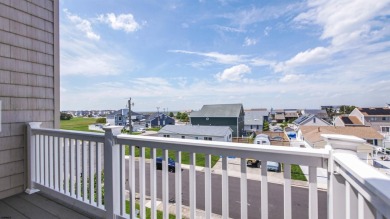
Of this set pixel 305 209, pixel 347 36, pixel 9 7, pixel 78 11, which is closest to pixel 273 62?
pixel 347 36

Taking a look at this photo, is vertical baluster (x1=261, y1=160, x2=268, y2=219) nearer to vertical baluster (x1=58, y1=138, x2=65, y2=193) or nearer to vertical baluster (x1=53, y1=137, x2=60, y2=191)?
vertical baluster (x1=58, y1=138, x2=65, y2=193)

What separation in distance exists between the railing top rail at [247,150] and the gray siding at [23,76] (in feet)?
6.12

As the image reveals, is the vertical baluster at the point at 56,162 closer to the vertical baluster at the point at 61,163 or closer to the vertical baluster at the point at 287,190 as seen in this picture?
the vertical baluster at the point at 61,163

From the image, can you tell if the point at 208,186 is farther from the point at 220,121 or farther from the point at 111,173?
the point at 220,121

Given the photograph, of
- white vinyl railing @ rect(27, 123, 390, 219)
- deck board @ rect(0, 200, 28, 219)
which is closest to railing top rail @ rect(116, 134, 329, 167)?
white vinyl railing @ rect(27, 123, 390, 219)

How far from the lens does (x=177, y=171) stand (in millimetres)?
1468

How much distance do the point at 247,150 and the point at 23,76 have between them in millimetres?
2831

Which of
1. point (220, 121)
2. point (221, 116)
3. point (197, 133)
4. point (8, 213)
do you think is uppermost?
point (221, 116)

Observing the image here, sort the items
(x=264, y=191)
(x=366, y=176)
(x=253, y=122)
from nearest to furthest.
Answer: (x=366, y=176), (x=264, y=191), (x=253, y=122)

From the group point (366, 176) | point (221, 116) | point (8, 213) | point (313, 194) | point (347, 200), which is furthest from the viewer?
point (221, 116)

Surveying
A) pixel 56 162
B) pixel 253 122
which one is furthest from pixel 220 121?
pixel 56 162

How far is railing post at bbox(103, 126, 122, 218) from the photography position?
175 centimetres

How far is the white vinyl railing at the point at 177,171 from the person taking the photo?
2.62 ft

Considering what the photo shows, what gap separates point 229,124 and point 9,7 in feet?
68.5
